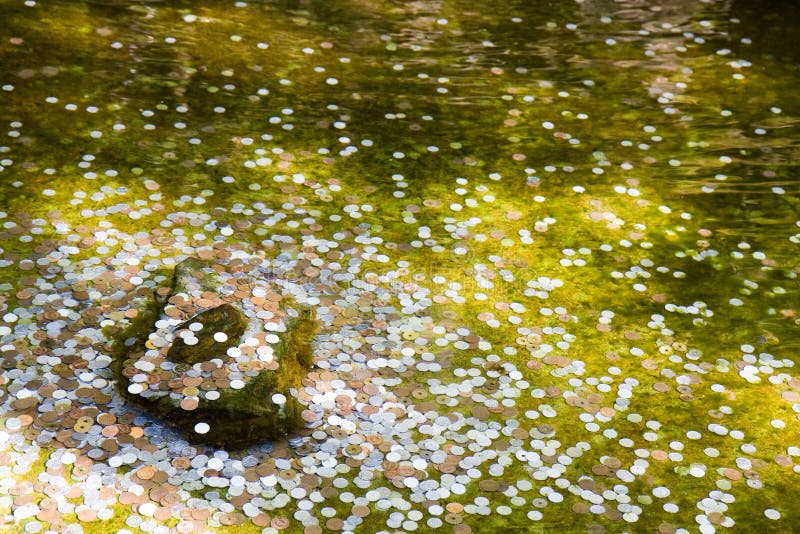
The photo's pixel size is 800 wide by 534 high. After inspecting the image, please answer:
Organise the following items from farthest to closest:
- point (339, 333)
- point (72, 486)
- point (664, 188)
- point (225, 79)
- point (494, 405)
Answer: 1. point (225, 79)
2. point (664, 188)
3. point (339, 333)
4. point (494, 405)
5. point (72, 486)

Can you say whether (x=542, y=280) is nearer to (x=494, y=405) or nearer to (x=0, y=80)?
(x=494, y=405)

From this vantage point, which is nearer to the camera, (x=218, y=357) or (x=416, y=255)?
(x=218, y=357)

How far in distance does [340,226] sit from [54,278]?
115 cm

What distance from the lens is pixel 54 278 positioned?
11.4 ft

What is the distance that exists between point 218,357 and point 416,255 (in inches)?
41.1

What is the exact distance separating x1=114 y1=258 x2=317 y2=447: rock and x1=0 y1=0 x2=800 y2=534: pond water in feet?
0.06

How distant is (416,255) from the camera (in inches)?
149

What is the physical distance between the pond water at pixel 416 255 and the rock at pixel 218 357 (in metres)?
0.02

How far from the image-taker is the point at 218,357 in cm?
306

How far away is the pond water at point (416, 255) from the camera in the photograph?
9.37ft

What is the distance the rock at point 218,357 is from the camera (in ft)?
9.61

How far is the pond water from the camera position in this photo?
2855 millimetres

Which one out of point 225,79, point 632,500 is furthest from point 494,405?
point 225,79

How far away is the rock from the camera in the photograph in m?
2.93
